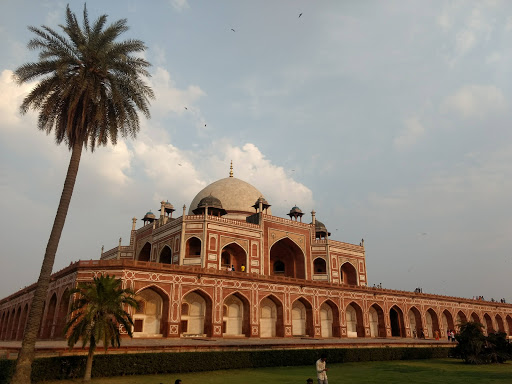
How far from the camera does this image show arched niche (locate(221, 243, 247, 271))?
40656 mm

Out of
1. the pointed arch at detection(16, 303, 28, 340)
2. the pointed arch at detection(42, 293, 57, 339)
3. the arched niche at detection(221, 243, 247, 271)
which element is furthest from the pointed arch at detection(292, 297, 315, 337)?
the pointed arch at detection(16, 303, 28, 340)

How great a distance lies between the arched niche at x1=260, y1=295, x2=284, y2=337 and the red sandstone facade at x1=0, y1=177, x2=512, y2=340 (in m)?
0.08

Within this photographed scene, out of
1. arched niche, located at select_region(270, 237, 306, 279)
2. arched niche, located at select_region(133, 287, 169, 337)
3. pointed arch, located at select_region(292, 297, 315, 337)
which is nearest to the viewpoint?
arched niche, located at select_region(133, 287, 169, 337)

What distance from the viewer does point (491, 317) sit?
54.6m

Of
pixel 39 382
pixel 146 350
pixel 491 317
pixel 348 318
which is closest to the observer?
pixel 39 382

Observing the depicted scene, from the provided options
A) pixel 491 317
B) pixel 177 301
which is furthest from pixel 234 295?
pixel 491 317

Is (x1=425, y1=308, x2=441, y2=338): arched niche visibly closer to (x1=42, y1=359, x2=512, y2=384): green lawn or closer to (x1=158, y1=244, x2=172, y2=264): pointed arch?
(x1=42, y1=359, x2=512, y2=384): green lawn

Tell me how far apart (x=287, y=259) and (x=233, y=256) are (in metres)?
7.89

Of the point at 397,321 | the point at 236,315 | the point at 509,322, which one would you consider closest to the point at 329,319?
the point at 236,315

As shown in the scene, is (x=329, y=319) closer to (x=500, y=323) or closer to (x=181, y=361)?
(x=181, y=361)

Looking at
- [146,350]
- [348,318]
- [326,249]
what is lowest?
[146,350]

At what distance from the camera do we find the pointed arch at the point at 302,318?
35719mm

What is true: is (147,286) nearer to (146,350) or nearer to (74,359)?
(146,350)

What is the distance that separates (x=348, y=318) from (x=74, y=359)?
92.9 feet
